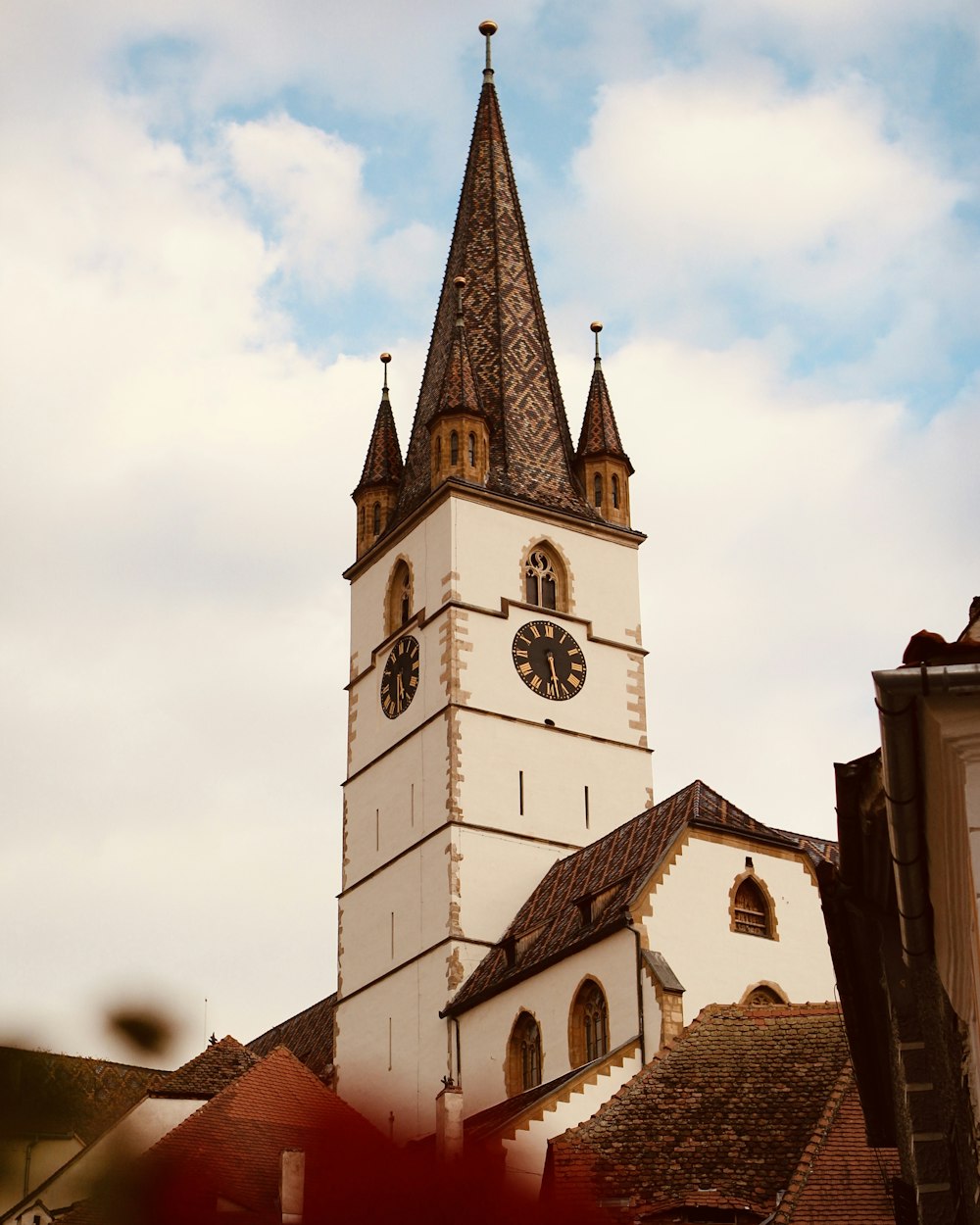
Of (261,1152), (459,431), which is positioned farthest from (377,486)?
(261,1152)

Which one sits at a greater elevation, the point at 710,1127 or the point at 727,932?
the point at 727,932

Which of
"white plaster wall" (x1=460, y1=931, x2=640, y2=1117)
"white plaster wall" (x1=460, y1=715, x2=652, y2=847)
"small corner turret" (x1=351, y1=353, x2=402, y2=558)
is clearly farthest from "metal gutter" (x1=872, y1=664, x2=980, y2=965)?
"small corner turret" (x1=351, y1=353, x2=402, y2=558)

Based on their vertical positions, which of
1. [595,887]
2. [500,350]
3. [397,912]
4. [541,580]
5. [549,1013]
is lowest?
[549,1013]

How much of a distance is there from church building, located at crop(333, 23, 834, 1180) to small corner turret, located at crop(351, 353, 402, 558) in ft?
0.20

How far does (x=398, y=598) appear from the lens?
1556 inches

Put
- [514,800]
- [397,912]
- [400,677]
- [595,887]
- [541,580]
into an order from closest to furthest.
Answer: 1. [595,887]
2. [514,800]
3. [397,912]
4. [400,677]
5. [541,580]

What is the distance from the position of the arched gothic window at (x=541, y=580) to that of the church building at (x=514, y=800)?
0.06 m

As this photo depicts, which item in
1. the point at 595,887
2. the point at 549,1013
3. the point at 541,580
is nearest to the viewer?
the point at 549,1013

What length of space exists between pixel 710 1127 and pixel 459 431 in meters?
22.8

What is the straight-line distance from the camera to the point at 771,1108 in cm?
1891

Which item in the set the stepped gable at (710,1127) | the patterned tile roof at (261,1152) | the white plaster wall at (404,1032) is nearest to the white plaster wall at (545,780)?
the white plaster wall at (404,1032)

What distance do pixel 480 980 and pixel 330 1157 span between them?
61.0ft

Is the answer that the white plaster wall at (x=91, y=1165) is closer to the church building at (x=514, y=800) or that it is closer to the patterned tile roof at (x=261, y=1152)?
the patterned tile roof at (x=261, y=1152)

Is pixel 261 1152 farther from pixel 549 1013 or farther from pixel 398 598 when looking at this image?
pixel 398 598
